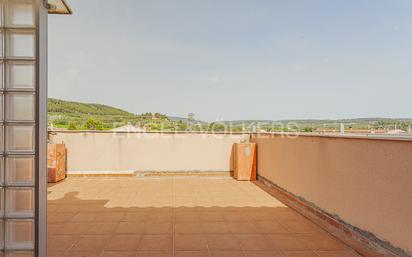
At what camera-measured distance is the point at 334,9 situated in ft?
36.6

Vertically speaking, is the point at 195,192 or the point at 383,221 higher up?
the point at 383,221

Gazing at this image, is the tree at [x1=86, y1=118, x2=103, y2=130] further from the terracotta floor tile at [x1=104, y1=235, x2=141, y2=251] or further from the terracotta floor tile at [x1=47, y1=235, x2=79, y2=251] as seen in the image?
the terracotta floor tile at [x1=104, y1=235, x2=141, y2=251]

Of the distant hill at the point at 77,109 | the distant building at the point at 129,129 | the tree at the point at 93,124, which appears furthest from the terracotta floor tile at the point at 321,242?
the tree at the point at 93,124

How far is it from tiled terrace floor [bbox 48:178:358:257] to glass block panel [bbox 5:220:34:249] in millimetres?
1219

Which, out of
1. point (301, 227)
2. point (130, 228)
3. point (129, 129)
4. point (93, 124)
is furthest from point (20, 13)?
point (93, 124)

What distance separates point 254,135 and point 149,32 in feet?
20.7

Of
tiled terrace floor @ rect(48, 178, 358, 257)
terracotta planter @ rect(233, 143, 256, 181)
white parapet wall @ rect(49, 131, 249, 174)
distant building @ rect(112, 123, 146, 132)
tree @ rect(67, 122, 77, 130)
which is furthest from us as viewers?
tree @ rect(67, 122, 77, 130)

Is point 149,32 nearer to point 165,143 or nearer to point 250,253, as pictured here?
point 165,143

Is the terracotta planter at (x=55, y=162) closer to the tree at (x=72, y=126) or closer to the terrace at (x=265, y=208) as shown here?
the terrace at (x=265, y=208)

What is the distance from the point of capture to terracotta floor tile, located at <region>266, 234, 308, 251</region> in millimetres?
2908

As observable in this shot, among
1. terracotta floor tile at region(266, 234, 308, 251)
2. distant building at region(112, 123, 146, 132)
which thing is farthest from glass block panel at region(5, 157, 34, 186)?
distant building at region(112, 123, 146, 132)

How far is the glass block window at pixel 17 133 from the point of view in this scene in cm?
159

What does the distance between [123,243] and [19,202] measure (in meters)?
1.59

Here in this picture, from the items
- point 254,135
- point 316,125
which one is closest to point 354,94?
point 254,135
